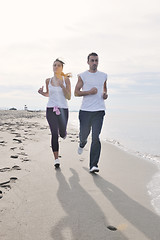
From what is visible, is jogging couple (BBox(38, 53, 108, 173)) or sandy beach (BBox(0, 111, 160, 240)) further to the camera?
jogging couple (BBox(38, 53, 108, 173))

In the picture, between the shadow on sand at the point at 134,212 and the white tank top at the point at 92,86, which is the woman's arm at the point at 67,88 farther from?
the shadow on sand at the point at 134,212

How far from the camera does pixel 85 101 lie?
4496 millimetres

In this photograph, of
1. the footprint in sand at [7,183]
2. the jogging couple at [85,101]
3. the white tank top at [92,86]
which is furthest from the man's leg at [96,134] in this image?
the footprint in sand at [7,183]

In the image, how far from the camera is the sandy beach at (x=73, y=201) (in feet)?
7.16

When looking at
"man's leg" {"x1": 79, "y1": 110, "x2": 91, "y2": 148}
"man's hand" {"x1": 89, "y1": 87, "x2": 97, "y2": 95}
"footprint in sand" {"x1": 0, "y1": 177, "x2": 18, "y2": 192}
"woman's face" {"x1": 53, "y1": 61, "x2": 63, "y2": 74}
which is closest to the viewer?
"footprint in sand" {"x1": 0, "y1": 177, "x2": 18, "y2": 192}

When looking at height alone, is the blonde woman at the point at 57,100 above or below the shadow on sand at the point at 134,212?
above

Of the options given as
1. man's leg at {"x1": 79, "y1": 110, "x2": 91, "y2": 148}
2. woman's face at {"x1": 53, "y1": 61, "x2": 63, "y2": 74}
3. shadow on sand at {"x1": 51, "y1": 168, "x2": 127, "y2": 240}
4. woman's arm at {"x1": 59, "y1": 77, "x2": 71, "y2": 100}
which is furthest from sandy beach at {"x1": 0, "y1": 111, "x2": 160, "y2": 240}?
woman's face at {"x1": 53, "y1": 61, "x2": 63, "y2": 74}

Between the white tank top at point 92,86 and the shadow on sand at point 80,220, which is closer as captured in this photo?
the shadow on sand at point 80,220

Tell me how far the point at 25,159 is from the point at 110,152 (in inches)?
94.0

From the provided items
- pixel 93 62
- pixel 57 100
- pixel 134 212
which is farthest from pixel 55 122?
pixel 134 212

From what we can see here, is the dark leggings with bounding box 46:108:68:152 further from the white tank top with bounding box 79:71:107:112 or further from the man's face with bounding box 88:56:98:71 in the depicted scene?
the man's face with bounding box 88:56:98:71

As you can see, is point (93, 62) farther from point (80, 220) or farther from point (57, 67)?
point (80, 220)

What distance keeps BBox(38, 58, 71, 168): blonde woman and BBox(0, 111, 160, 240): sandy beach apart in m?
0.69

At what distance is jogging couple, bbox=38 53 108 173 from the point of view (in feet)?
14.4
